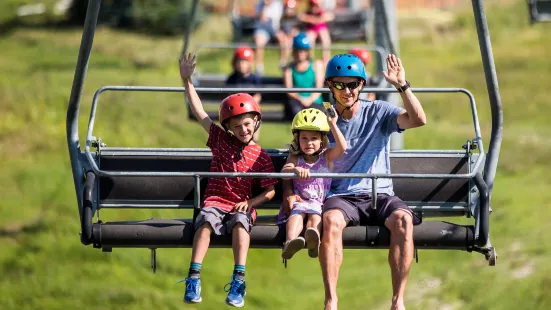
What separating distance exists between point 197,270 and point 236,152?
82 centimetres

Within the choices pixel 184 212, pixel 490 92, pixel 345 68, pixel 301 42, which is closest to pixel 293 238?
pixel 345 68

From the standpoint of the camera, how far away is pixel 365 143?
28.6ft

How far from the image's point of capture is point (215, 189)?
8.80m

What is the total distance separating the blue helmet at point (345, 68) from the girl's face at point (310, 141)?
36 cm

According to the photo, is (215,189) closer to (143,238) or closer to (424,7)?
(143,238)

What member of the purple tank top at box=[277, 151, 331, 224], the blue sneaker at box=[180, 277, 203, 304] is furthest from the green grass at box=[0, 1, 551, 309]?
the blue sneaker at box=[180, 277, 203, 304]

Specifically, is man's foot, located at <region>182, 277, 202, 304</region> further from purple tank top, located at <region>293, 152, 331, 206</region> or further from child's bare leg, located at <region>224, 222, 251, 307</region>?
purple tank top, located at <region>293, 152, 331, 206</region>

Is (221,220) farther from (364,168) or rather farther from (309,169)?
(364,168)

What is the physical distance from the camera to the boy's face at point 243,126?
28.8 ft

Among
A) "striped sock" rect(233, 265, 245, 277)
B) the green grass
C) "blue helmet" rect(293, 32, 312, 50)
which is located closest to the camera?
"striped sock" rect(233, 265, 245, 277)

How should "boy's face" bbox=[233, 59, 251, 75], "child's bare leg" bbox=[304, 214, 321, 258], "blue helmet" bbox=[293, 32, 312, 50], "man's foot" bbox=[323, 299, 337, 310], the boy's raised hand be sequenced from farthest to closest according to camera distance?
"boy's face" bbox=[233, 59, 251, 75] < "blue helmet" bbox=[293, 32, 312, 50] < the boy's raised hand < "child's bare leg" bbox=[304, 214, 321, 258] < "man's foot" bbox=[323, 299, 337, 310]

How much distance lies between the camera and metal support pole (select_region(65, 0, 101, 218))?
8.48m

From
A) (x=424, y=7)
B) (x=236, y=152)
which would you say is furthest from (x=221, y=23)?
(x=236, y=152)

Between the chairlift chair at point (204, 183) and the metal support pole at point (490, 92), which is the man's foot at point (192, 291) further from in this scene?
the metal support pole at point (490, 92)
